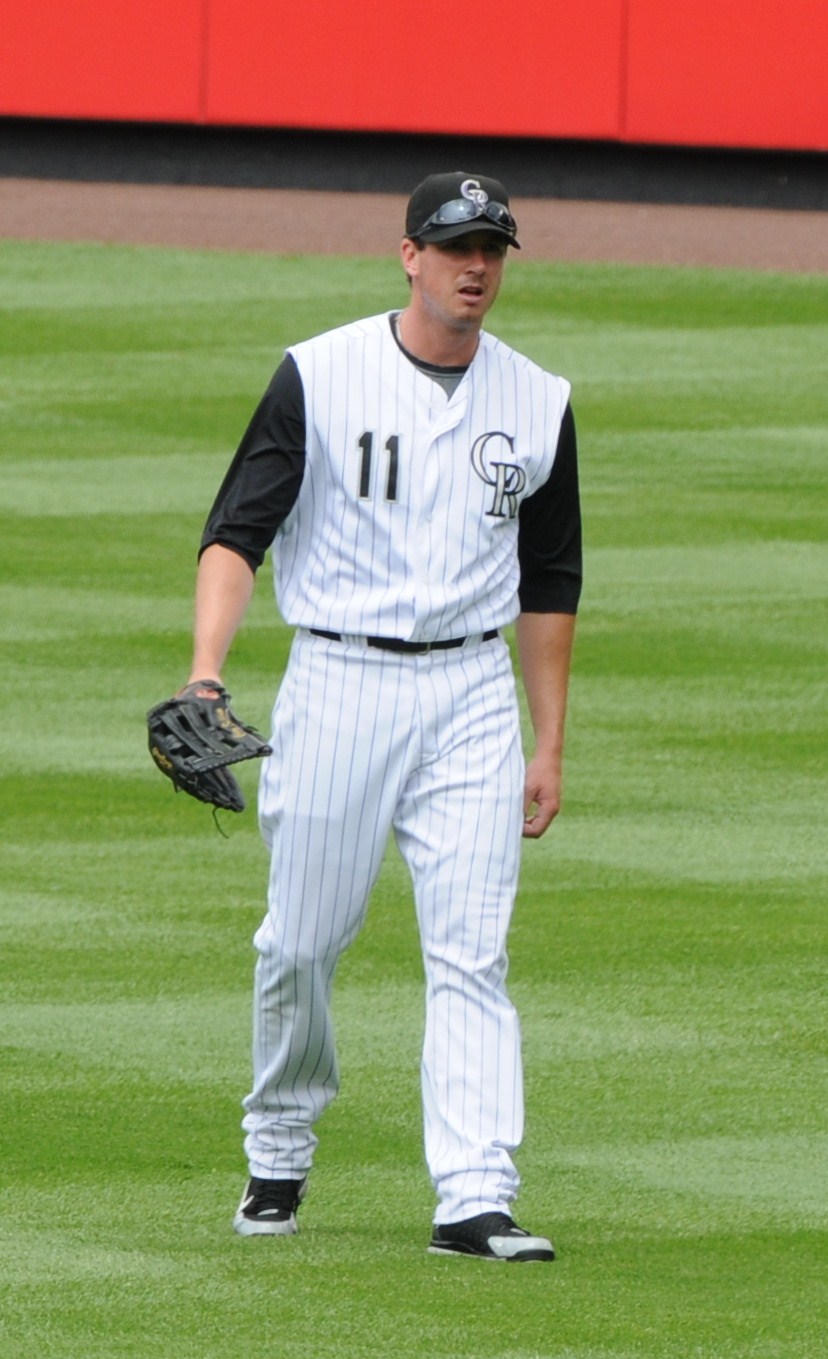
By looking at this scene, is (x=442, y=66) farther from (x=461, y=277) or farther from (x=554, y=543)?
(x=461, y=277)

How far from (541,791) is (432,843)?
0.38 m

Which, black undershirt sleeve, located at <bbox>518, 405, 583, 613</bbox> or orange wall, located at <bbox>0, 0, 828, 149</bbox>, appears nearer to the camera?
black undershirt sleeve, located at <bbox>518, 405, 583, 613</bbox>

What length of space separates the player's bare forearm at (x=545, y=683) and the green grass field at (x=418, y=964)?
0.83 metres

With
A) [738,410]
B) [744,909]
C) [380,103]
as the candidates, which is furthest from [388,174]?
[744,909]

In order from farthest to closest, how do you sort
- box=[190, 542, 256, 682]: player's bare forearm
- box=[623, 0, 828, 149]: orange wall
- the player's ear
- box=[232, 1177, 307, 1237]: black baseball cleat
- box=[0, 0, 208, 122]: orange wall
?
box=[0, 0, 208, 122]: orange wall, box=[623, 0, 828, 149]: orange wall, box=[232, 1177, 307, 1237]: black baseball cleat, the player's ear, box=[190, 542, 256, 682]: player's bare forearm

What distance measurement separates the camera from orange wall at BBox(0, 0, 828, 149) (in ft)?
64.7

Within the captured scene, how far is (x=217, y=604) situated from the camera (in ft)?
16.3

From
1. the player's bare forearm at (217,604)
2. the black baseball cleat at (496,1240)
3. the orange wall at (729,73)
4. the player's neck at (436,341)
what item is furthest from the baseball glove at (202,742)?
the orange wall at (729,73)

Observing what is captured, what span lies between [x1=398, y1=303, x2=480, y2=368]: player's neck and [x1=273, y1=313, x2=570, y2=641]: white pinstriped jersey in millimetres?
28

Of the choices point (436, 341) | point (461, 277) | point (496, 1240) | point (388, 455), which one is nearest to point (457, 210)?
point (461, 277)

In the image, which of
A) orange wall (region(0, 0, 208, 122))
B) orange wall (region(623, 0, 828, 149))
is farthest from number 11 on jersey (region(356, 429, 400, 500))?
orange wall (region(0, 0, 208, 122))

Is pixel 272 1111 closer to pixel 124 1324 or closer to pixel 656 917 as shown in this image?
pixel 124 1324

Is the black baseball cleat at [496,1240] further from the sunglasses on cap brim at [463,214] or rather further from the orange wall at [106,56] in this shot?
the orange wall at [106,56]

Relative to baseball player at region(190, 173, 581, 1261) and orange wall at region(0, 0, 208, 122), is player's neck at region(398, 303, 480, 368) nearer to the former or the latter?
baseball player at region(190, 173, 581, 1261)
